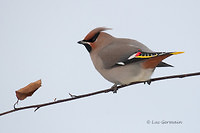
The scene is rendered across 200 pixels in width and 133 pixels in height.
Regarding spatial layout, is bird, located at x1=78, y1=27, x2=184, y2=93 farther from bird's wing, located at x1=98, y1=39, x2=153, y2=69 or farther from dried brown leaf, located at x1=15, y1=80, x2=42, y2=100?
dried brown leaf, located at x1=15, y1=80, x2=42, y2=100

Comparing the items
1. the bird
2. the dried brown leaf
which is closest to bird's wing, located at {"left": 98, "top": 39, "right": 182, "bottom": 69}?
the bird

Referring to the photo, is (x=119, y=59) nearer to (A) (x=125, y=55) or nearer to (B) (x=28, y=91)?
(A) (x=125, y=55)

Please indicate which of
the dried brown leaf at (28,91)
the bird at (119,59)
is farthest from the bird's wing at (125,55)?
the dried brown leaf at (28,91)

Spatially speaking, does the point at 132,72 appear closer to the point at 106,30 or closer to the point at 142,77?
the point at 142,77

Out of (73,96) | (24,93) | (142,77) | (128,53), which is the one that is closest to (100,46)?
(128,53)

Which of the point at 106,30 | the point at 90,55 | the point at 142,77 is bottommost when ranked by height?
the point at 142,77

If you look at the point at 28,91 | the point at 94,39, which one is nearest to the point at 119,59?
the point at 94,39

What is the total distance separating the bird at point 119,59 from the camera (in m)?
1.32

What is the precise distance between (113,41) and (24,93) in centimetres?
63

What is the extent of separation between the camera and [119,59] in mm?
1358

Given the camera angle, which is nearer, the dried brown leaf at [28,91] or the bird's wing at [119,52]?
the dried brown leaf at [28,91]

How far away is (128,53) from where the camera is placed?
1.34m

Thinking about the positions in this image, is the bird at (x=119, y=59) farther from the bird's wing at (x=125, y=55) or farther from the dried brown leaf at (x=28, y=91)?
the dried brown leaf at (x=28, y=91)

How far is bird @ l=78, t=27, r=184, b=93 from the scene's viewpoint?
4.34 feet
